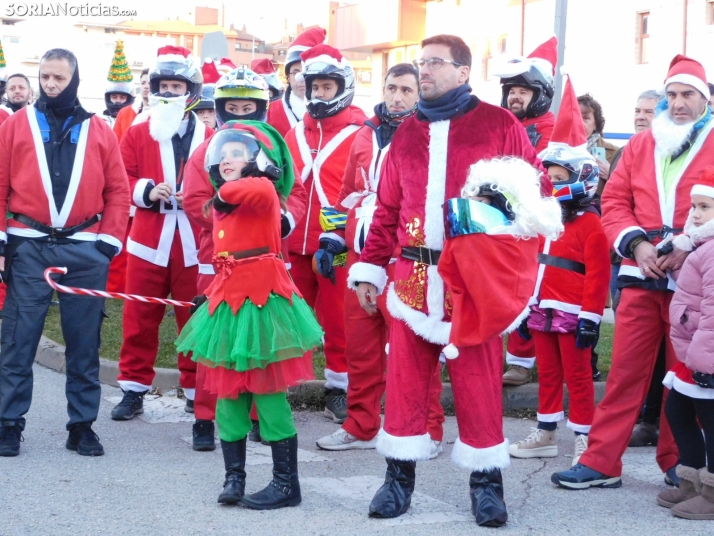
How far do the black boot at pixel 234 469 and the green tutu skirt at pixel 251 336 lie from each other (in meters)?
0.38

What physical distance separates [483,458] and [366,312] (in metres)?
1.53

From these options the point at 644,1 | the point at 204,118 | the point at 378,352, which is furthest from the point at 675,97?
the point at 644,1

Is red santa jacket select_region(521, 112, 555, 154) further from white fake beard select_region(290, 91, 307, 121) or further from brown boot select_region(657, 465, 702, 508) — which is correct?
white fake beard select_region(290, 91, 307, 121)

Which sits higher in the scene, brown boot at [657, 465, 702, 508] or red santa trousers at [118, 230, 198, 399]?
red santa trousers at [118, 230, 198, 399]

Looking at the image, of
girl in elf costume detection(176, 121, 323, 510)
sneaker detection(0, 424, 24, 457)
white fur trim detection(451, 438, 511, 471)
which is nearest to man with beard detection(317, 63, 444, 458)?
girl in elf costume detection(176, 121, 323, 510)

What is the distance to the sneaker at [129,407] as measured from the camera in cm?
687

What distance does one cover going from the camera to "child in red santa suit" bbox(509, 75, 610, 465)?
19.3 feet

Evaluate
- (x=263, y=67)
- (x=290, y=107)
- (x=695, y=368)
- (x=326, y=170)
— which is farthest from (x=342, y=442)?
(x=263, y=67)

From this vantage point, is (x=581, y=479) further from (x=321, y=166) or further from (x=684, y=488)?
(x=321, y=166)

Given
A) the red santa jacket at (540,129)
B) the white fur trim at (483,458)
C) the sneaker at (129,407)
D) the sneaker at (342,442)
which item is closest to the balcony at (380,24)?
the red santa jacket at (540,129)

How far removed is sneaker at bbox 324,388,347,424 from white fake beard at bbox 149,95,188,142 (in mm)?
2047

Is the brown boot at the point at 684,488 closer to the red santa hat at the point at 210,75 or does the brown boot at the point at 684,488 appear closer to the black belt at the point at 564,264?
the black belt at the point at 564,264

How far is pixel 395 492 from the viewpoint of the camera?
486 cm

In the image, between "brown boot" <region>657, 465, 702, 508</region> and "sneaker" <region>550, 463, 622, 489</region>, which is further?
"sneaker" <region>550, 463, 622, 489</region>
